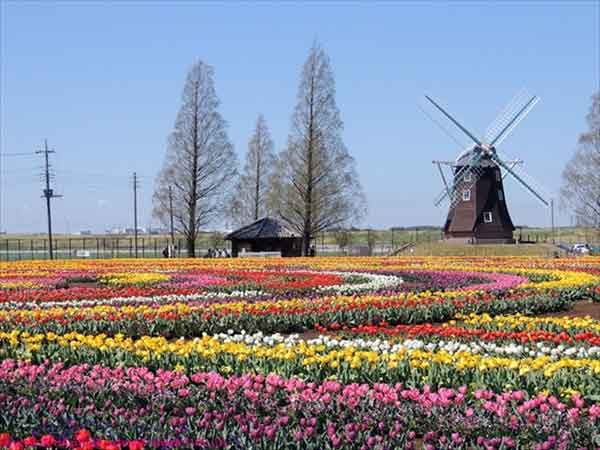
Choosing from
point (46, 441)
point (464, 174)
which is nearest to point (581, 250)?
point (464, 174)

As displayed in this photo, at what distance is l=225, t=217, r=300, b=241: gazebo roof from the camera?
43656 mm

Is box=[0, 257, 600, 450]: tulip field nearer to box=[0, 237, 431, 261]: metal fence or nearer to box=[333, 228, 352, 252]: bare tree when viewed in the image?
box=[333, 228, 352, 252]: bare tree

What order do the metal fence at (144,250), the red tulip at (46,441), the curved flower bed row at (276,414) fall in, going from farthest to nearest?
the metal fence at (144,250) → the curved flower bed row at (276,414) → the red tulip at (46,441)

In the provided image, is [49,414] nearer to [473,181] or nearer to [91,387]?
[91,387]

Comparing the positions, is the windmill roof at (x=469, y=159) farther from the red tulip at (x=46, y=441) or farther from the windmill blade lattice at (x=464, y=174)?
the red tulip at (x=46, y=441)

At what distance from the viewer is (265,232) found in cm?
4381

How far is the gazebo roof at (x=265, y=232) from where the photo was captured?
143 ft

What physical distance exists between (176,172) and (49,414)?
44.0 meters

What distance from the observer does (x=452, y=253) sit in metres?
46.5

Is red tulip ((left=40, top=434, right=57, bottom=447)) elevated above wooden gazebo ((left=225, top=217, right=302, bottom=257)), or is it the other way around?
wooden gazebo ((left=225, top=217, right=302, bottom=257))

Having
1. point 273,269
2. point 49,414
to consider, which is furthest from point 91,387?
point 273,269

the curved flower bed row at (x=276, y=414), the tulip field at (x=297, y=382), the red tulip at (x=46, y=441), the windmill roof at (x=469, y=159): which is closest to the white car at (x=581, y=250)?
the windmill roof at (x=469, y=159)

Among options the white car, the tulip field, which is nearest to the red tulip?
the tulip field

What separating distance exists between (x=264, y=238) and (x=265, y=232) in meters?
0.32
